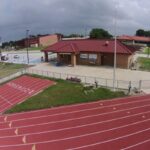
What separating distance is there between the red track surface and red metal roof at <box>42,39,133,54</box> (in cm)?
976

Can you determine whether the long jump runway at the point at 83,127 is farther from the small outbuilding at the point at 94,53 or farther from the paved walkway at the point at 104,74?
the small outbuilding at the point at 94,53

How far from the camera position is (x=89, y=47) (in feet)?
152

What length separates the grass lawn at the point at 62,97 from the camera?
28.9m

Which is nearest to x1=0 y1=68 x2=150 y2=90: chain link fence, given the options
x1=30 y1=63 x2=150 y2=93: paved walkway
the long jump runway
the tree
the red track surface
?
x1=30 y1=63 x2=150 y2=93: paved walkway

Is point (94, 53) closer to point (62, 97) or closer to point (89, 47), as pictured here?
point (89, 47)

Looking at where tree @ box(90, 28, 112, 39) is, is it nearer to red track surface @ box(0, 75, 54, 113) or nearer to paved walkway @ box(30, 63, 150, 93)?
paved walkway @ box(30, 63, 150, 93)

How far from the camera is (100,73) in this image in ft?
129

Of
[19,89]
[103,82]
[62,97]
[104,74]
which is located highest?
[104,74]

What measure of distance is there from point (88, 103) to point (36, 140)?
9.57 meters

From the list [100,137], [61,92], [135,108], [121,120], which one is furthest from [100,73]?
[100,137]

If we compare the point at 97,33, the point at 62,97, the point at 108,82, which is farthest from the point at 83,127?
the point at 97,33

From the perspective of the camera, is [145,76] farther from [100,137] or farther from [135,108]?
[100,137]

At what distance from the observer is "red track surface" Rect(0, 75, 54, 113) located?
31.6 meters

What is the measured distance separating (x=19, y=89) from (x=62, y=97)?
7.46 m
